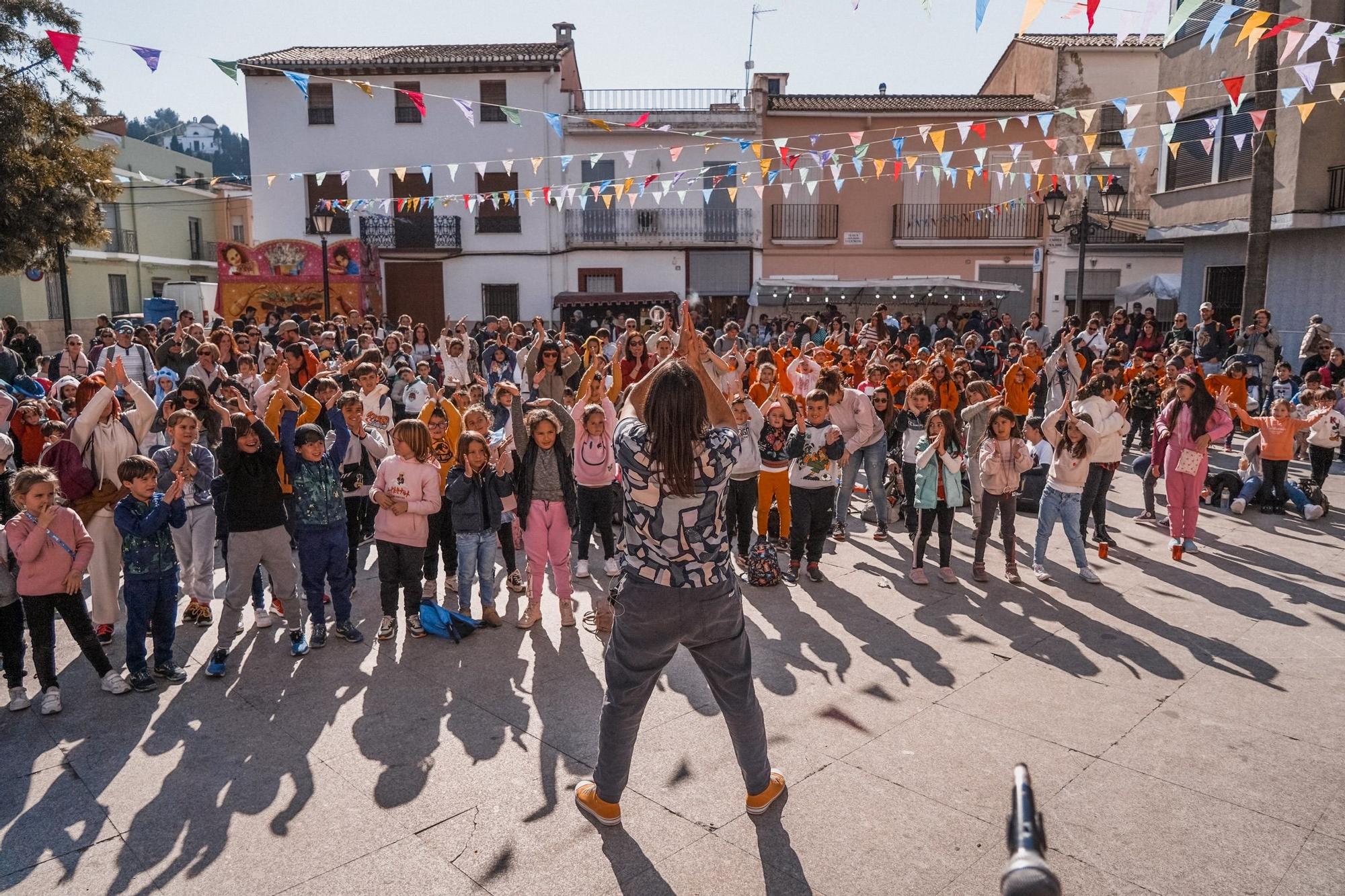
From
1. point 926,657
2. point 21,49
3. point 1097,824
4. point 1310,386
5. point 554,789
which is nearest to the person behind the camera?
point 1097,824

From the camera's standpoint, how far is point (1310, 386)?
10711mm

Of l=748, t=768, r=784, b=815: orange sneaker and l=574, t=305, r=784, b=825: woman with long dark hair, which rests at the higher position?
l=574, t=305, r=784, b=825: woman with long dark hair

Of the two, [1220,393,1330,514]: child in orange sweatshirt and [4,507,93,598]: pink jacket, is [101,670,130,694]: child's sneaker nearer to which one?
[4,507,93,598]: pink jacket

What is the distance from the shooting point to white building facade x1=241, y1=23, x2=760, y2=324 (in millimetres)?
25562

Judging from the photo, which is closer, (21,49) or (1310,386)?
(1310,386)

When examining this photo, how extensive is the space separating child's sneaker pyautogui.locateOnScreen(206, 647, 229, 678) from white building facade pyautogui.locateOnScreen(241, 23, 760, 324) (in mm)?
20294

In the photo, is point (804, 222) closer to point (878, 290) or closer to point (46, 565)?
point (878, 290)

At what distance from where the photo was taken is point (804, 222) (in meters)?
26.8

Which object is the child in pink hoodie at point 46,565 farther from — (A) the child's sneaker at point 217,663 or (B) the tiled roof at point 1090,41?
(B) the tiled roof at point 1090,41

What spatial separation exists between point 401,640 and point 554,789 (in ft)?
7.45

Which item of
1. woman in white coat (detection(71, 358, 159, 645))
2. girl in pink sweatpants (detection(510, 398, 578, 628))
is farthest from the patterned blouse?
woman in white coat (detection(71, 358, 159, 645))

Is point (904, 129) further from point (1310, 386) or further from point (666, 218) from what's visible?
point (1310, 386)

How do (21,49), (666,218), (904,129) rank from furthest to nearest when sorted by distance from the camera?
(666,218)
(904,129)
(21,49)

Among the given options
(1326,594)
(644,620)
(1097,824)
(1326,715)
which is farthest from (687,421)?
(1326,594)
